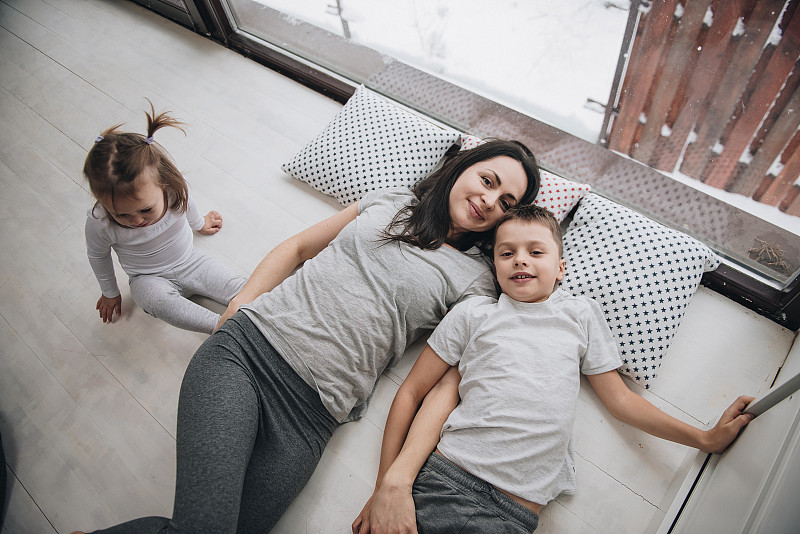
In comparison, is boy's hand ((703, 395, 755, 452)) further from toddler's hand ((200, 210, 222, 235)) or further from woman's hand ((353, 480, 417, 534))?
toddler's hand ((200, 210, 222, 235))

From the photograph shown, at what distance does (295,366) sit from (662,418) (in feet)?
2.65

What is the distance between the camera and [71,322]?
4.43ft

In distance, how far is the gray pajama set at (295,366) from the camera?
0.83 meters

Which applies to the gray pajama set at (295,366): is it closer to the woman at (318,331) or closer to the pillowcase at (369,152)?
the woman at (318,331)

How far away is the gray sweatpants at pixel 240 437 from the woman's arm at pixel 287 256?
126 millimetres

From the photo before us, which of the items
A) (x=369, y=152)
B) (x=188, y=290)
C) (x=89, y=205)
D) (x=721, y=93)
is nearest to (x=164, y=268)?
(x=188, y=290)

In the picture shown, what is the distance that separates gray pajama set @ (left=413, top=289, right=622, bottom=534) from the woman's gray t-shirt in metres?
0.08

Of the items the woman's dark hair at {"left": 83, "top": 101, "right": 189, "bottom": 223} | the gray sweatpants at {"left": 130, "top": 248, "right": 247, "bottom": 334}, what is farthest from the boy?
the woman's dark hair at {"left": 83, "top": 101, "right": 189, "bottom": 223}

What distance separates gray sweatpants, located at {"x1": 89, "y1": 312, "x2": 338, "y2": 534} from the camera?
0.80 m

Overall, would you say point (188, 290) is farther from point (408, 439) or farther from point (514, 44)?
point (514, 44)

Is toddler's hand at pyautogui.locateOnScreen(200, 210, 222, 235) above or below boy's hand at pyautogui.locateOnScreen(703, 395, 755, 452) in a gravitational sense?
below

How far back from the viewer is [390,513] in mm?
872

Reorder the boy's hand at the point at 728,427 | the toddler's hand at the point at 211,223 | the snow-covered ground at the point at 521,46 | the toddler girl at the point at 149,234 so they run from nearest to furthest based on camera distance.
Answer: the boy's hand at the point at 728,427 → the toddler girl at the point at 149,234 → the snow-covered ground at the point at 521,46 → the toddler's hand at the point at 211,223

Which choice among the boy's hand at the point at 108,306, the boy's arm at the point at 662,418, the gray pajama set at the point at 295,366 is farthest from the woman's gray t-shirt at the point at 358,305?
the boy's hand at the point at 108,306
